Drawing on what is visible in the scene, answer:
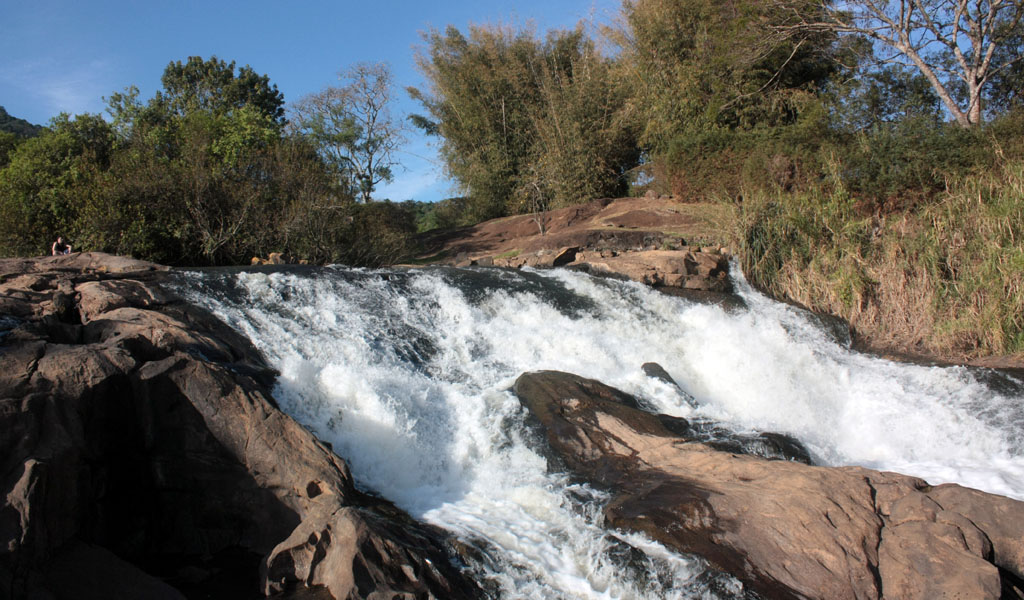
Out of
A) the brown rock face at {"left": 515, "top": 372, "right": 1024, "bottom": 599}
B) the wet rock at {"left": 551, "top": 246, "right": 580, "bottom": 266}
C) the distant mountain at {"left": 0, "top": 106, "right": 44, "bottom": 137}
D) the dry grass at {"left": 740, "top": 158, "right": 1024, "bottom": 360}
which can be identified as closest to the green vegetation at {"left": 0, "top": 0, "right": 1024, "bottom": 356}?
the dry grass at {"left": 740, "top": 158, "right": 1024, "bottom": 360}

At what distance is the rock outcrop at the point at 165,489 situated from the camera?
3.37 metres

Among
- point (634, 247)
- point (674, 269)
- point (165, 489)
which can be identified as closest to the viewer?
point (165, 489)

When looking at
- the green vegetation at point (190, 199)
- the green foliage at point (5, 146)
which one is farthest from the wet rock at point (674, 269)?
the green foliage at point (5, 146)

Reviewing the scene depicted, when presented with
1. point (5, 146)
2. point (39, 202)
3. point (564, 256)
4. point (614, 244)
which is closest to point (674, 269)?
point (564, 256)

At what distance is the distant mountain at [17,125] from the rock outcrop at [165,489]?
3493cm

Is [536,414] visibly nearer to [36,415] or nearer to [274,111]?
[36,415]

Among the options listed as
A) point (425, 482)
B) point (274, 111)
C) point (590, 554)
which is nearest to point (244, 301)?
point (425, 482)

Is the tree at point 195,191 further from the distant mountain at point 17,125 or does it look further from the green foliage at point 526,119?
the distant mountain at point 17,125

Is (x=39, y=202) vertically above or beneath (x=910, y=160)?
above

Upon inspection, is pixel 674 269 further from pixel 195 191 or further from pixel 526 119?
pixel 526 119

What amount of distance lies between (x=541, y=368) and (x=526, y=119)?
615 inches

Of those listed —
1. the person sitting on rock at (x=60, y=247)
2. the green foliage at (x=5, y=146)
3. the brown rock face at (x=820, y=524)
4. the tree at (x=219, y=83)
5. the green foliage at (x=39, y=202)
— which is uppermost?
the tree at (x=219, y=83)

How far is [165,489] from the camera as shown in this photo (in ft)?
13.9

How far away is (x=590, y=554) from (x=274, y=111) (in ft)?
96.1
